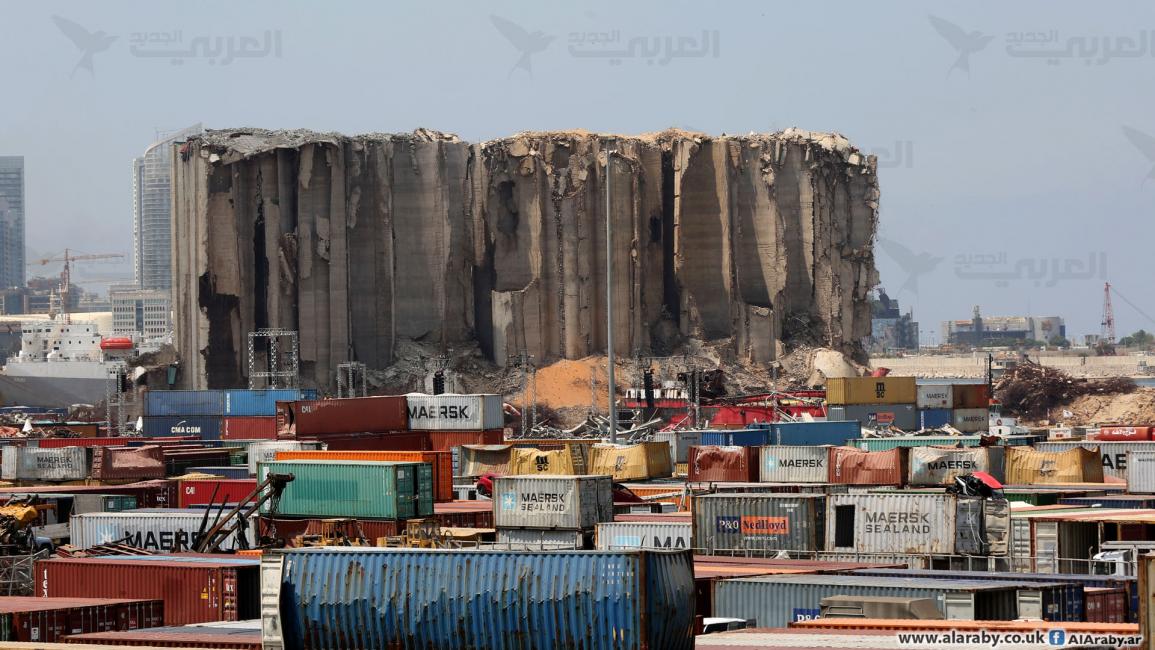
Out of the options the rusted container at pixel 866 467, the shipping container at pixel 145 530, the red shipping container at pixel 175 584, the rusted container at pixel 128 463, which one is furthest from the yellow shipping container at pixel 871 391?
the red shipping container at pixel 175 584

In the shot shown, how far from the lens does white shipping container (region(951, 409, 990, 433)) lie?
9925cm

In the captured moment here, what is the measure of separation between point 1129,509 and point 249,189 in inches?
3801

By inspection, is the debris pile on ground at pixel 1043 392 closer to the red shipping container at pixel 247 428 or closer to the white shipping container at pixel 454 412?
the red shipping container at pixel 247 428

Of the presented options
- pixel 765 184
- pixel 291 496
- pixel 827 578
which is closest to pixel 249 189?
pixel 765 184

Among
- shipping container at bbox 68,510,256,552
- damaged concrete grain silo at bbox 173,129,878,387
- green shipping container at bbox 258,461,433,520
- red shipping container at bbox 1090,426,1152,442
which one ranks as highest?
damaged concrete grain silo at bbox 173,129,878,387

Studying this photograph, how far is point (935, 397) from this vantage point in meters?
102

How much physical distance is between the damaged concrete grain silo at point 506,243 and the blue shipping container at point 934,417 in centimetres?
3405

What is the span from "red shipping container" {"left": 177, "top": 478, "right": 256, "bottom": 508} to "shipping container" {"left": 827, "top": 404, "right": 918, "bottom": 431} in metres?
51.9

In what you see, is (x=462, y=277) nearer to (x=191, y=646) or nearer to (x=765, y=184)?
(x=765, y=184)

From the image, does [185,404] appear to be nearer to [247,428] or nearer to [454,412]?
[247,428]

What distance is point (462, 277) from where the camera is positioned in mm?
135375

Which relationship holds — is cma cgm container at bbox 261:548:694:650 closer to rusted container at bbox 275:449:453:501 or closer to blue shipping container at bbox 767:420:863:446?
rusted container at bbox 275:449:453:501

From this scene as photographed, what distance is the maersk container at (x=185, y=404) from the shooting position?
99.9m

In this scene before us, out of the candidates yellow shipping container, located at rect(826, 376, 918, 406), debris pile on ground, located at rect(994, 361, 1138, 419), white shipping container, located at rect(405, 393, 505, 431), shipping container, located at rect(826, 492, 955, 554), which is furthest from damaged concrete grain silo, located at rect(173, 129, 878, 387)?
shipping container, located at rect(826, 492, 955, 554)
